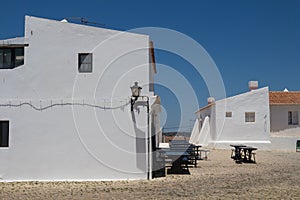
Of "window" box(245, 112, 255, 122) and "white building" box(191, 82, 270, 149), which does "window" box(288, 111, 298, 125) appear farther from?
"window" box(245, 112, 255, 122)

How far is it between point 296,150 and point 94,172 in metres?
19.8

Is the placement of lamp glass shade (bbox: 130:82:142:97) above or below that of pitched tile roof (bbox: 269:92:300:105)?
below

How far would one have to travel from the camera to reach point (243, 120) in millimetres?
26734

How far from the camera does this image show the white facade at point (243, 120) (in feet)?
86.7

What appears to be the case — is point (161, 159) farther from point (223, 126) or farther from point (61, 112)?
point (223, 126)

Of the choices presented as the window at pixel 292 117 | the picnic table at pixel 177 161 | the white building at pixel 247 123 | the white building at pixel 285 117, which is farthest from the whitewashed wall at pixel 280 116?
the picnic table at pixel 177 161

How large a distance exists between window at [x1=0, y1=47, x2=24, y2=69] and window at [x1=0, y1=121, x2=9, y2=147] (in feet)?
6.71

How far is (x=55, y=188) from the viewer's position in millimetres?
10555

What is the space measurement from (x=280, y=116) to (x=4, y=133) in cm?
2363

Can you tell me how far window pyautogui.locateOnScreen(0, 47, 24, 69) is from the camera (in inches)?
486

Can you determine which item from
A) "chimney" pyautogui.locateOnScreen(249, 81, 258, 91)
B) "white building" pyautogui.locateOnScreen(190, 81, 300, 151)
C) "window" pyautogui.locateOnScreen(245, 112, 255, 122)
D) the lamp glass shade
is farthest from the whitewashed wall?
the lamp glass shade

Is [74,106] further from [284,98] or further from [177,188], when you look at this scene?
[284,98]

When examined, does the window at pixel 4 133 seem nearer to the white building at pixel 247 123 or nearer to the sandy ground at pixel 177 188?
the sandy ground at pixel 177 188

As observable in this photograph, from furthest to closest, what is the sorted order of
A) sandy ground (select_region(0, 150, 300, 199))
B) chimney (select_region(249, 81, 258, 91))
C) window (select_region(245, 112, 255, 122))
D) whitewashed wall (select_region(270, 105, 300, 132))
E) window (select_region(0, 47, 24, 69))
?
chimney (select_region(249, 81, 258, 91)) → whitewashed wall (select_region(270, 105, 300, 132)) → window (select_region(245, 112, 255, 122)) → window (select_region(0, 47, 24, 69)) → sandy ground (select_region(0, 150, 300, 199))
